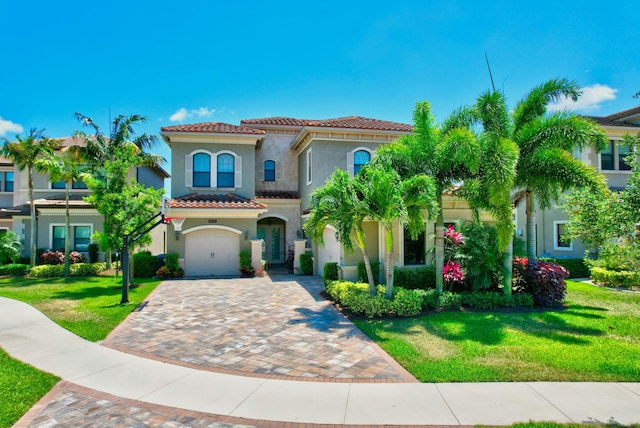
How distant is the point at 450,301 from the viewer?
11859mm

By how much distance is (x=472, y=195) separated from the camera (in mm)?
12438

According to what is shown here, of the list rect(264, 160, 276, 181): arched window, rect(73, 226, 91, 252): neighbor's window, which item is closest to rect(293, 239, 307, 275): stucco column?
rect(264, 160, 276, 181): arched window

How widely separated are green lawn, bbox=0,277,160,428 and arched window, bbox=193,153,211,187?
20.5 feet

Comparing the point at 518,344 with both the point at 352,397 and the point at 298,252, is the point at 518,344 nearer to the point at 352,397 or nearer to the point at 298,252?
the point at 352,397

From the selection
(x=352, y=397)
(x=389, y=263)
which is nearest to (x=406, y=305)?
(x=389, y=263)

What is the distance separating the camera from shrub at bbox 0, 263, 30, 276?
1978 centimetres

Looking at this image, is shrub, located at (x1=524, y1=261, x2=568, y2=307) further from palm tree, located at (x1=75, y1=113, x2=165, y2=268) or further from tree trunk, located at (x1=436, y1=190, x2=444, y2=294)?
palm tree, located at (x1=75, y1=113, x2=165, y2=268)

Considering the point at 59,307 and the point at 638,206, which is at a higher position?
the point at 638,206

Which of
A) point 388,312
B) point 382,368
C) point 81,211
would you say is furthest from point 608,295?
point 81,211

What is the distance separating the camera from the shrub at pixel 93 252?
21.6 meters

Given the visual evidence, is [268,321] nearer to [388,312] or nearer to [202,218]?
[388,312]

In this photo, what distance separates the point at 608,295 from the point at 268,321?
1335cm

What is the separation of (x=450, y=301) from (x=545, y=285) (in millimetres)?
3430

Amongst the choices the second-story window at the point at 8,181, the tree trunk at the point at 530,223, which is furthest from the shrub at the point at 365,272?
the second-story window at the point at 8,181
